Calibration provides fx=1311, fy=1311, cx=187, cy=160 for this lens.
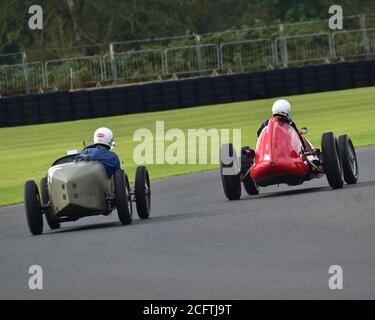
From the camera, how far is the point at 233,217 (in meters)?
12.8

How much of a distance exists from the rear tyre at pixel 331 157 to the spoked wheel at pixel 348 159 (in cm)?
13

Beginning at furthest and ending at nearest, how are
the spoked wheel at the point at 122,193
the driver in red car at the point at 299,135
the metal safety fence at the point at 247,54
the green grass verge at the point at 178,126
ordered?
the metal safety fence at the point at 247,54, the green grass verge at the point at 178,126, the driver in red car at the point at 299,135, the spoked wheel at the point at 122,193

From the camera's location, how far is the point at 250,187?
15.1 m

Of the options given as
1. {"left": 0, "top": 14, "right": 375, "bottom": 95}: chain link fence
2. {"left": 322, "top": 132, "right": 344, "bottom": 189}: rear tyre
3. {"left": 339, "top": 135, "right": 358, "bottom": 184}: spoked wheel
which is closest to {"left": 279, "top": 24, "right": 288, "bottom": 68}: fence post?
{"left": 0, "top": 14, "right": 375, "bottom": 95}: chain link fence

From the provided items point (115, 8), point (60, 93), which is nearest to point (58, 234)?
point (60, 93)

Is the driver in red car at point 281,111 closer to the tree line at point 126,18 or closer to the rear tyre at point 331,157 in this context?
the rear tyre at point 331,157

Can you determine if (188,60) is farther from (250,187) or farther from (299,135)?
(299,135)

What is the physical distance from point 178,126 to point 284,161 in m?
16.4

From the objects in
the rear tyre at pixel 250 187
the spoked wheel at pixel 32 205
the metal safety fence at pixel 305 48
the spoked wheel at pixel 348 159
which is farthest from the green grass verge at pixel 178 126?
the spoked wheel at pixel 32 205

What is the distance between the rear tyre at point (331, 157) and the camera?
45.5ft

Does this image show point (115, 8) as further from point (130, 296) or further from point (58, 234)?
point (130, 296)

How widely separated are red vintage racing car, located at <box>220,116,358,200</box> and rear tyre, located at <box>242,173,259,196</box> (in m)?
0.34

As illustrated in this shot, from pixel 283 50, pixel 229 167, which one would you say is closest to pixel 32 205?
pixel 229 167

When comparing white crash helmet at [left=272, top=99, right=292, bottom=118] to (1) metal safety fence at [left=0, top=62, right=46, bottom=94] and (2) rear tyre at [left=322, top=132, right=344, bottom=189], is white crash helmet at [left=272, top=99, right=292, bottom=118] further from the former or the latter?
(1) metal safety fence at [left=0, top=62, right=46, bottom=94]
